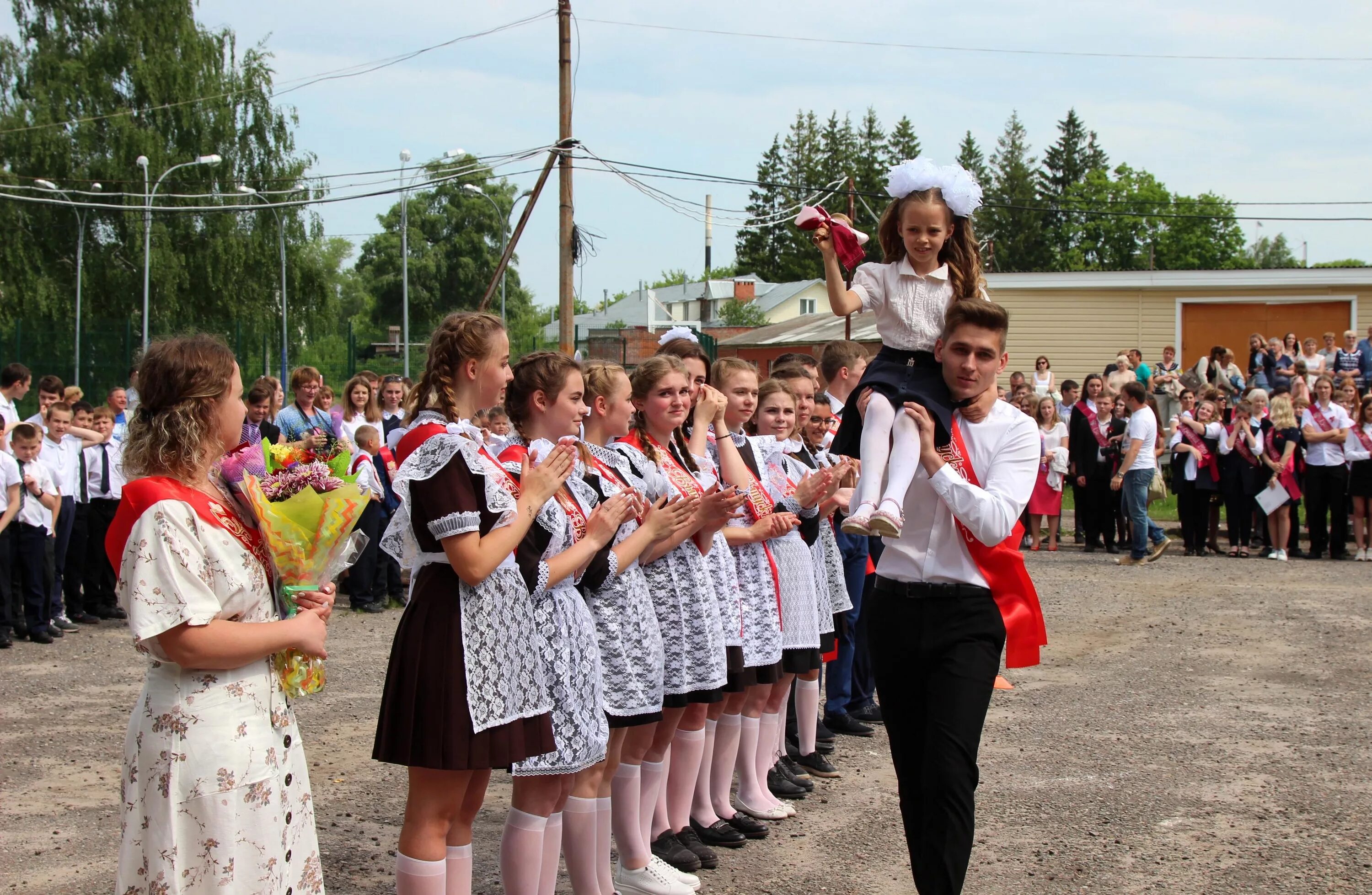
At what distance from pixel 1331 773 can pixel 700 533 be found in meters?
3.76

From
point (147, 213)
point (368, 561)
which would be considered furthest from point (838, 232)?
point (147, 213)

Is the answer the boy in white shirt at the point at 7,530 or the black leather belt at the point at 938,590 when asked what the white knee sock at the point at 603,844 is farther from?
the boy in white shirt at the point at 7,530

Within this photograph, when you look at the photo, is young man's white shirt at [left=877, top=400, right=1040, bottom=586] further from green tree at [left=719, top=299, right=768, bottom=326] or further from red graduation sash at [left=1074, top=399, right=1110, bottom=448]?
green tree at [left=719, top=299, right=768, bottom=326]

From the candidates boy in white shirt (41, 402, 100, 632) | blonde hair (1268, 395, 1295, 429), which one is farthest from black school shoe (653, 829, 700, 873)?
blonde hair (1268, 395, 1295, 429)

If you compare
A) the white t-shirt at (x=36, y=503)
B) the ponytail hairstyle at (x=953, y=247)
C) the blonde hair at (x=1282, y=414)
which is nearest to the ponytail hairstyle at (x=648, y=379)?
the ponytail hairstyle at (x=953, y=247)

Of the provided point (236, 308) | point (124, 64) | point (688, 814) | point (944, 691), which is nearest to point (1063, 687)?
point (688, 814)

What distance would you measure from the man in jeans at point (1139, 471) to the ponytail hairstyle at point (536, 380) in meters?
12.7

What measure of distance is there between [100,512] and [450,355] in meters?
8.72

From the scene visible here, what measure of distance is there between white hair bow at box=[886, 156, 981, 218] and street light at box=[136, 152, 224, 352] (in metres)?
28.5

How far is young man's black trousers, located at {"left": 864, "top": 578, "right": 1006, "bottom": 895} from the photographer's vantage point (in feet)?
12.0

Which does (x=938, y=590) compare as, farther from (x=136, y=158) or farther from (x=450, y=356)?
A: (x=136, y=158)

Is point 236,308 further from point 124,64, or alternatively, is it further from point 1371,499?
point 1371,499

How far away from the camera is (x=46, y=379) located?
12.0 m

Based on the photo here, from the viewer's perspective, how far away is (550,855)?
13.2 ft
